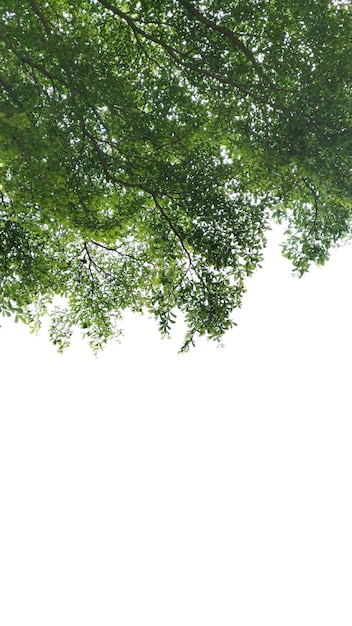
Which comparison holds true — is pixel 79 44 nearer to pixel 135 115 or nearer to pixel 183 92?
pixel 135 115

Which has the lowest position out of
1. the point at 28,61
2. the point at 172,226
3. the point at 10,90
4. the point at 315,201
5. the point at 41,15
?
the point at 10,90

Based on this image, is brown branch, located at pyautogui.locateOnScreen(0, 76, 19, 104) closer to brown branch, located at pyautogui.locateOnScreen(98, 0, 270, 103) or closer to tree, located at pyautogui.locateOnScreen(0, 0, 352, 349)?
tree, located at pyautogui.locateOnScreen(0, 0, 352, 349)

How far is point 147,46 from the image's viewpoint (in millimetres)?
10648

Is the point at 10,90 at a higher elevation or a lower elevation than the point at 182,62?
lower

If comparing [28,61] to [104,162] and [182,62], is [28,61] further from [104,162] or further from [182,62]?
[182,62]

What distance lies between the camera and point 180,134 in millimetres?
9539

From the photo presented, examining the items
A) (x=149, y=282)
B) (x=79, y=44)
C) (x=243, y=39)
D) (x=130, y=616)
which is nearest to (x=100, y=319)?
(x=149, y=282)

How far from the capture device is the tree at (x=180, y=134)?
8.45 metres

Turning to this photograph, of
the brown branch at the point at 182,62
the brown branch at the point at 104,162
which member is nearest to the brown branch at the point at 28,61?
the brown branch at the point at 104,162

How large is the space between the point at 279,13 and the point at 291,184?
3.45 metres

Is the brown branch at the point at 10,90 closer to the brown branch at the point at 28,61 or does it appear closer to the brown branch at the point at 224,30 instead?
the brown branch at the point at 28,61

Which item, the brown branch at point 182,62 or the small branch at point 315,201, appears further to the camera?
the small branch at point 315,201

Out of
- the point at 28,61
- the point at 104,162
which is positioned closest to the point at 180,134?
the point at 104,162

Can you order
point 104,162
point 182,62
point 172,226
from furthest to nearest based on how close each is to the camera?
point 172,226, point 182,62, point 104,162
